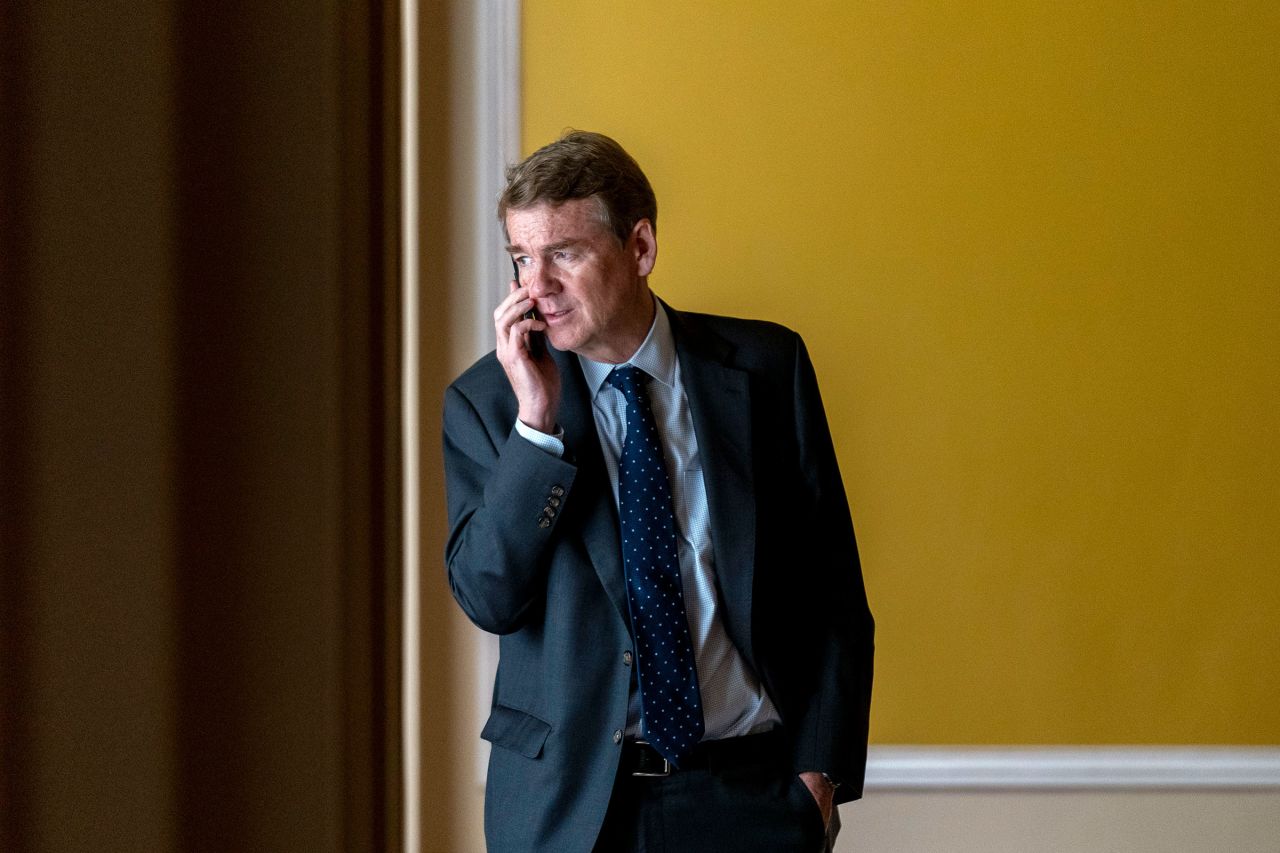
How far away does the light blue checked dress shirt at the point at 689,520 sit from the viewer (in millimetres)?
1590

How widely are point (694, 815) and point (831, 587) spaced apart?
0.39 metres

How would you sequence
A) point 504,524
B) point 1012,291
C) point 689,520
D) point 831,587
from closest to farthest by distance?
1. point 504,524
2. point 689,520
3. point 831,587
4. point 1012,291

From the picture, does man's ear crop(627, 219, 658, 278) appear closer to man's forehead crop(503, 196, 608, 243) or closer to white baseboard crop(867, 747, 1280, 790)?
man's forehead crop(503, 196, 608, 243)

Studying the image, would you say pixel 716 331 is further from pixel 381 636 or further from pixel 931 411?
pixel 381 636

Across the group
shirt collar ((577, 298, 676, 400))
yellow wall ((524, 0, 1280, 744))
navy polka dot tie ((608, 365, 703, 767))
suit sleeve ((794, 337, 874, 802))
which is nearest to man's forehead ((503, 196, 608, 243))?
shirt collar ((577, 298, 676, 400))

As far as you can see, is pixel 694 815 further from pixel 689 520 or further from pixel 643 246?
pixel 643 246

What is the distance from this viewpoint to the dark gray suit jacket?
154cm

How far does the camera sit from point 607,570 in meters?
1.55

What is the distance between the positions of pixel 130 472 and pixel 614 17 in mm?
2162

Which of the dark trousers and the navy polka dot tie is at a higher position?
the navy polka dot tie

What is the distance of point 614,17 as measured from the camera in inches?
86.0

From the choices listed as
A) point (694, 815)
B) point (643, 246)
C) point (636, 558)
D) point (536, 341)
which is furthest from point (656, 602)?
point (643, 246)

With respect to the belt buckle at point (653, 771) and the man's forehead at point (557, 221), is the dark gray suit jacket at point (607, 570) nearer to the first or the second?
the belt buckle at point (653, 771)

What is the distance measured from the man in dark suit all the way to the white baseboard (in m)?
0.52
